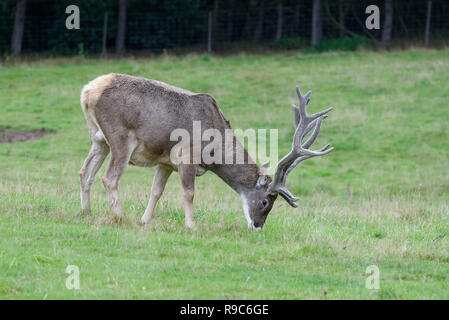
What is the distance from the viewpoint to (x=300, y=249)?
29.3 feet

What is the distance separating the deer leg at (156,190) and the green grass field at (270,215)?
0.21 metres

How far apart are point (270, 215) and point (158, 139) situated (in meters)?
2.57

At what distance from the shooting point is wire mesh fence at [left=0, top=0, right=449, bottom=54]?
3725cm

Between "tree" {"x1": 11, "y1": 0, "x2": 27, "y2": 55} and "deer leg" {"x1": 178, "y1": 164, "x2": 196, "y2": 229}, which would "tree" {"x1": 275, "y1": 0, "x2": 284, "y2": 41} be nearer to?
"tree" {"x1": 11, "y1": 0, "x2": 27, "y2": 55}

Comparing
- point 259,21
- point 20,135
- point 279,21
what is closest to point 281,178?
point 20,135

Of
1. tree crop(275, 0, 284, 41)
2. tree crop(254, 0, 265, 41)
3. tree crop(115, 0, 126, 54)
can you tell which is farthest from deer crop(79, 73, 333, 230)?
tree crop(254, 0, 265, 41)

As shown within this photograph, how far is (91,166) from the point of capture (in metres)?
10.6

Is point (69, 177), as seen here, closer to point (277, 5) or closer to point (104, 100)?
point (104, 100)

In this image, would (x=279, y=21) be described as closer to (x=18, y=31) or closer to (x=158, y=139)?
(x=18, y=31)

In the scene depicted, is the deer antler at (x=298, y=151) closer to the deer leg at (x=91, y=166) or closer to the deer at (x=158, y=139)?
the deer at (x=158, y=139)

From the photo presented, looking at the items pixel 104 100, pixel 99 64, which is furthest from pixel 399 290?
pixel 99 64

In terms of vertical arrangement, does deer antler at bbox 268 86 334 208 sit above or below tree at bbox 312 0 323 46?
below

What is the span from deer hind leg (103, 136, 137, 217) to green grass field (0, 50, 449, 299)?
320mm

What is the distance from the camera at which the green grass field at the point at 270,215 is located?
293 inches
